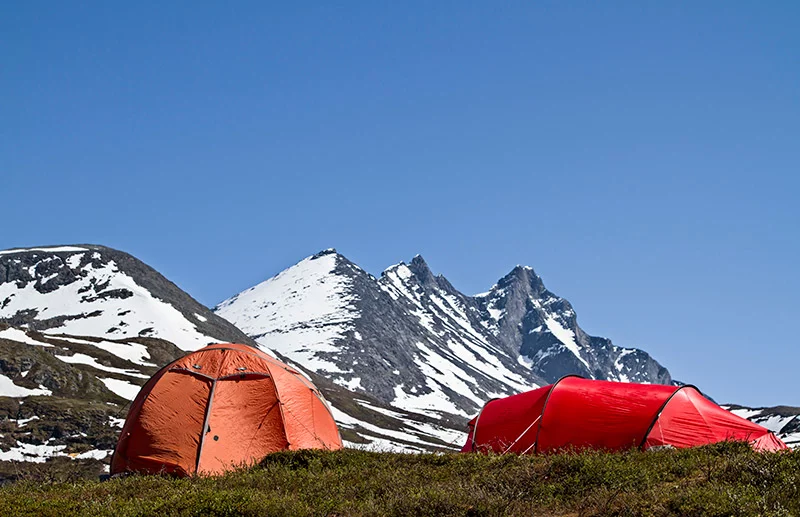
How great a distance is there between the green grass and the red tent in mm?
4767

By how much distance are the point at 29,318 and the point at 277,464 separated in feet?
528

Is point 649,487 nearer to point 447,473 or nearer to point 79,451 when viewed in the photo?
point 447,473

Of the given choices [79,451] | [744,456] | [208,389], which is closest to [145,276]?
[79,451]

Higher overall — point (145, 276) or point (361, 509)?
point (145, 276)

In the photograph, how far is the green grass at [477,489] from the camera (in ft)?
33.5

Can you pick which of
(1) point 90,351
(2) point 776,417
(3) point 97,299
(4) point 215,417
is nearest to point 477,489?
(4) point 215,417

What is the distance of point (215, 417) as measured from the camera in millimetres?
19766

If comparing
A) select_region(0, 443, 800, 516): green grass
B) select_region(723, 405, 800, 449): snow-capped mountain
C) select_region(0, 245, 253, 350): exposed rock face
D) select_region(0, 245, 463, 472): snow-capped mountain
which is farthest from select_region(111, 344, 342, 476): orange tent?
select_region(0, 245, 253, 350): exposed rock face

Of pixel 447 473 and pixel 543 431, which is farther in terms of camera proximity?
pixel 543 431

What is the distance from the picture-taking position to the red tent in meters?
18.6

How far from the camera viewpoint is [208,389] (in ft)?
66.9

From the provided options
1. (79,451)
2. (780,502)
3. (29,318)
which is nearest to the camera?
(780,502)

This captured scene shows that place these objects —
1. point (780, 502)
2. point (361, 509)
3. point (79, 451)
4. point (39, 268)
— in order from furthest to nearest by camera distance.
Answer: point (39, 268) → point (79, 451) → point (361, 509) → point (780, 502)

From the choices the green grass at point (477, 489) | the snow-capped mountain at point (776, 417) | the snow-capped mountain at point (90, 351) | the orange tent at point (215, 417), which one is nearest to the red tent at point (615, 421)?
the green grass at point (477, 489)
